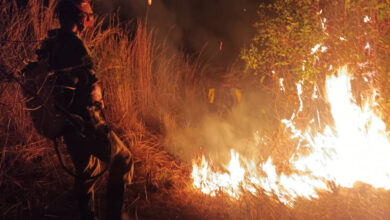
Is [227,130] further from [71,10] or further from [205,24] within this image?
[205,24]

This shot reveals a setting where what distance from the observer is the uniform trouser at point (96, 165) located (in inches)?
91.7

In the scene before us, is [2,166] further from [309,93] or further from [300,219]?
[309,93]

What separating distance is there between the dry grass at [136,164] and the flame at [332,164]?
0.54ft

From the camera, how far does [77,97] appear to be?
2328mm

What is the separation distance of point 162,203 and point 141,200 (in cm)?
27

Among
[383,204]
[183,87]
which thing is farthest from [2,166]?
[383,204]

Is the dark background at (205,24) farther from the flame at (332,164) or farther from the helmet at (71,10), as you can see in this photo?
the helmet at (71,10)

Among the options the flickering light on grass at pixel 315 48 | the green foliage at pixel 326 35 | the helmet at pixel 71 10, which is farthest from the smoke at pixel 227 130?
the helmet at pixel 71 10

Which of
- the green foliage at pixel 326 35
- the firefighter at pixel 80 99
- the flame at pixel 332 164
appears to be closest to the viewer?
the firefighter at pixel 80 99

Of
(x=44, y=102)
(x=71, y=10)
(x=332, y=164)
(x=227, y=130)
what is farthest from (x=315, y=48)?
(x=44, y=102)

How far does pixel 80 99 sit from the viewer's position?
2.33 m

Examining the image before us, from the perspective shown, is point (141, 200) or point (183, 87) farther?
point (183, 87)

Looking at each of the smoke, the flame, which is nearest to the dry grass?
the flame

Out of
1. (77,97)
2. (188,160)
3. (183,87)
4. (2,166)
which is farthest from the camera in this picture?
(183,87)
